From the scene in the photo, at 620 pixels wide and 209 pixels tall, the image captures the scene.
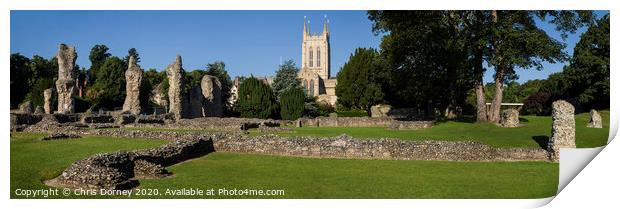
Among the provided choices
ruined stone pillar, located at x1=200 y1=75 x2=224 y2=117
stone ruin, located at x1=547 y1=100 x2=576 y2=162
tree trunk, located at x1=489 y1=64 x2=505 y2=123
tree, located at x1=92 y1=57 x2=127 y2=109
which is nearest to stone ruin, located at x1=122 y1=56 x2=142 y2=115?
ruined stone pillar, located at x1=200 y1=75 x2=224 y2=117

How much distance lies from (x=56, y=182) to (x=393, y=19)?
21077 millimetres

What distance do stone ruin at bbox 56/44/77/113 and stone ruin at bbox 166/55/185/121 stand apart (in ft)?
21.9

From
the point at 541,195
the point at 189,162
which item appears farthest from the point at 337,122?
the point at 541,195

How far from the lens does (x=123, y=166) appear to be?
12938mm

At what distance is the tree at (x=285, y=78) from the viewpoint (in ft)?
185

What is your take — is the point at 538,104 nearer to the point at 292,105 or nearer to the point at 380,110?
the point at 380,110

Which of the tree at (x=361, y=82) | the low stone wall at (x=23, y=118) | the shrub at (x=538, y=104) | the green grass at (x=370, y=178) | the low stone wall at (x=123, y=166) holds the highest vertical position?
the tree at (x=361, y=82)

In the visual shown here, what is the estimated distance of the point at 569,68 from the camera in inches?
1785

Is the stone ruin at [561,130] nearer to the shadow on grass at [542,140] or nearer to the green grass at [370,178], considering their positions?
the green grass at [370,178]

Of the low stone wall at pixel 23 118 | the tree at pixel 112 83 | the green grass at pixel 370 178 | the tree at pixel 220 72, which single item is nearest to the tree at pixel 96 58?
the tree at pixel 112 83

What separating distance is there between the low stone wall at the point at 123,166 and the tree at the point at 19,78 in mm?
44806

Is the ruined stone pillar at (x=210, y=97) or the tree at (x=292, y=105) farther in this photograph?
the tree at (x=292, y=105)

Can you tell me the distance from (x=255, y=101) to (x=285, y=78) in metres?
11.8

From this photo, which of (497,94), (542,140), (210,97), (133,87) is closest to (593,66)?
(497,94)
